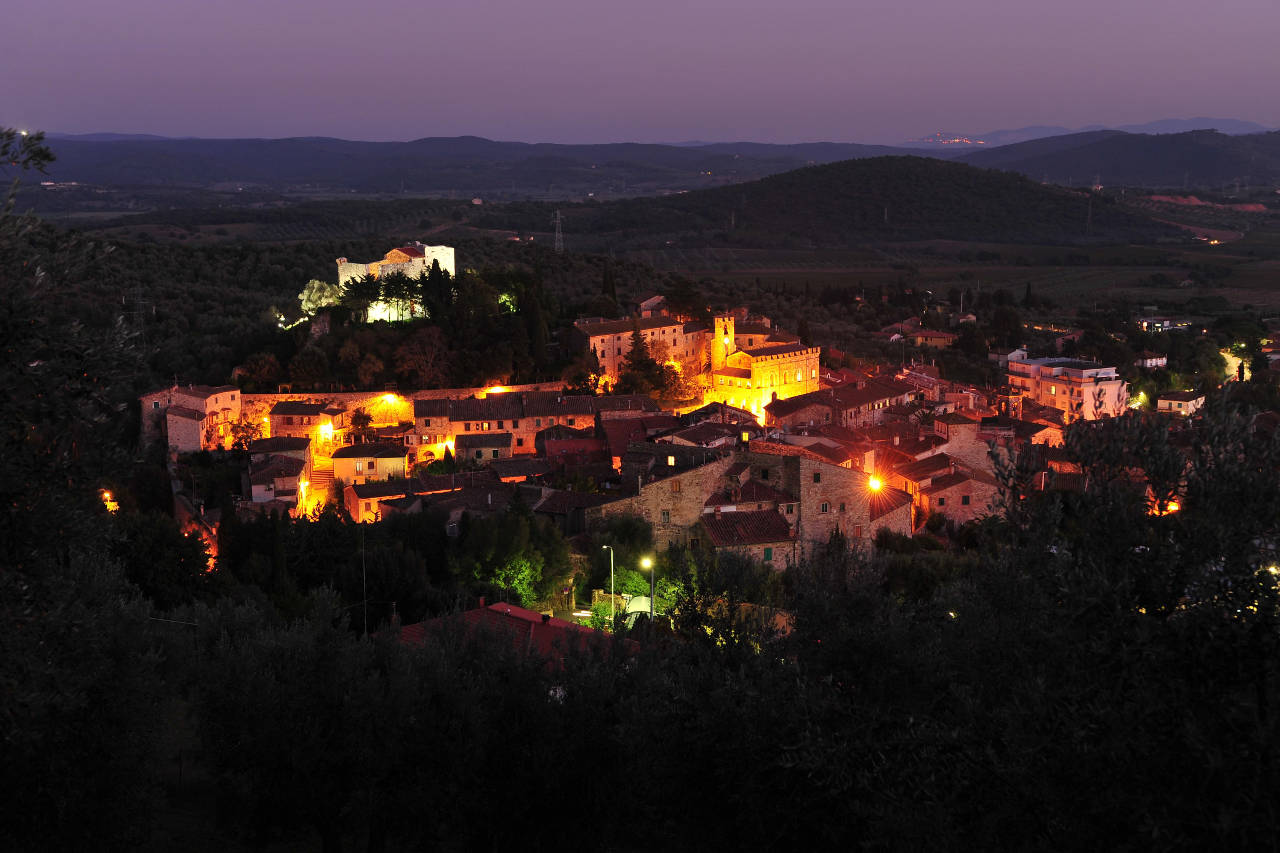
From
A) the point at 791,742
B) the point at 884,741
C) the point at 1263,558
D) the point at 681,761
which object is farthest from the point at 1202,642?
the point at 681,761

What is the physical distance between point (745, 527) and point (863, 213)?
102454mm

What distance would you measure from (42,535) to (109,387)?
3.02 ft

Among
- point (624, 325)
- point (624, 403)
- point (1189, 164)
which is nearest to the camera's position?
point (624, 403)

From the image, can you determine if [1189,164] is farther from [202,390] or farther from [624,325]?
[202,390]

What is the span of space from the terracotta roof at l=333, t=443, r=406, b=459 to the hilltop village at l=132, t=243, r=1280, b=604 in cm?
8

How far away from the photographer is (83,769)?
29.3 feet

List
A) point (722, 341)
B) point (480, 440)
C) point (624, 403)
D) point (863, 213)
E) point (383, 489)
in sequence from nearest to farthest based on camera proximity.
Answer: point (383, 489), point (480, 440), point (624, 403), point (722, 341), point (863, 213)

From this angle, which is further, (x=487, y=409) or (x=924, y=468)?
(x=487, y=409)

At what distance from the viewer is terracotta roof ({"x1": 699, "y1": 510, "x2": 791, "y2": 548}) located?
21.4m

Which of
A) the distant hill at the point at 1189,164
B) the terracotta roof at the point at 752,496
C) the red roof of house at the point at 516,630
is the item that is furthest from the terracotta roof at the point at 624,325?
the distant hill at the point at 1189,164

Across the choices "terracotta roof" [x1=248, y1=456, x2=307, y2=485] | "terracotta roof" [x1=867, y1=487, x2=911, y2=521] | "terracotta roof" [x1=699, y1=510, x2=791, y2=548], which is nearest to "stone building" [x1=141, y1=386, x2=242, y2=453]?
"terracotta roof" [x1=248, y1=456, x2=307, y2=485]

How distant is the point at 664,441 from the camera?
88.4ft

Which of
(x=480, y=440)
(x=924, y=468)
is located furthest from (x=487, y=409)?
(x=924, y=468)

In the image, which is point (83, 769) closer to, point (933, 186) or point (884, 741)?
point (884, 741)
